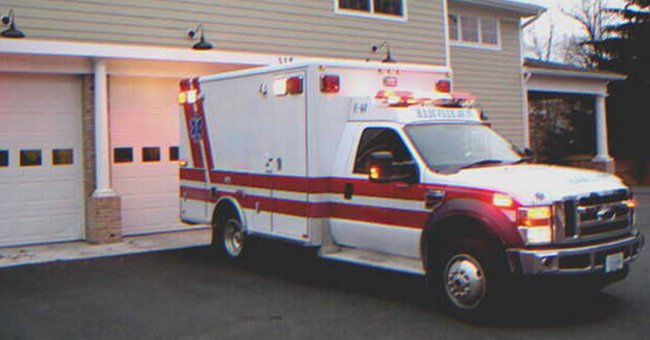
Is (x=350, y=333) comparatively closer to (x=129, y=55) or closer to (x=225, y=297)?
(x=225, y=297)

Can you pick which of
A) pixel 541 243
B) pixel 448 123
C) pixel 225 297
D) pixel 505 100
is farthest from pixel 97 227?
pixel 505 100

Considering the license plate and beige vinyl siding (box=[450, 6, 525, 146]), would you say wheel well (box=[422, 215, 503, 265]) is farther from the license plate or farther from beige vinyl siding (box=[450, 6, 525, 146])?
beige vinyl siding (box=[450, 6, 525, 146])

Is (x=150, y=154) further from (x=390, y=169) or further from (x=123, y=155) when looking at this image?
(x=390, y=169)

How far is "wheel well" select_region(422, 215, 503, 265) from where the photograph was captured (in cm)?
685

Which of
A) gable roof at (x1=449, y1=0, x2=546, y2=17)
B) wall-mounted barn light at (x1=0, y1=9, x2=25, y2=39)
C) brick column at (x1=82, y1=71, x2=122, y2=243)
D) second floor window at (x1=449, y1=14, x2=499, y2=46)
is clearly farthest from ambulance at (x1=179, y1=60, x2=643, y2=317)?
gable roof at (x1=449, y1=0, x2=546, y2=17)

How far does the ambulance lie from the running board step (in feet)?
0.07

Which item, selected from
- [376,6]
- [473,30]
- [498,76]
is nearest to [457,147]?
[376,6]

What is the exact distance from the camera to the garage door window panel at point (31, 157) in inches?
477

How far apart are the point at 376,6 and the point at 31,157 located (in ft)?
26.1

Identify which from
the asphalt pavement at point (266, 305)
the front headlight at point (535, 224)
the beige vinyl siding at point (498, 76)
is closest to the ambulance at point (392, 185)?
the front headlight at point (535, 224)

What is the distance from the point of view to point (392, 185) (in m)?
7.96

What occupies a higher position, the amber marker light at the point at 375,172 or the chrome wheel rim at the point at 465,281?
the amber marker light at the point at 375,172

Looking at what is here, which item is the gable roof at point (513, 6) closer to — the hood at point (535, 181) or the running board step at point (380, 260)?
the running board step at point (380, 260)

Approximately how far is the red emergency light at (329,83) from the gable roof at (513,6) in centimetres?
1086
